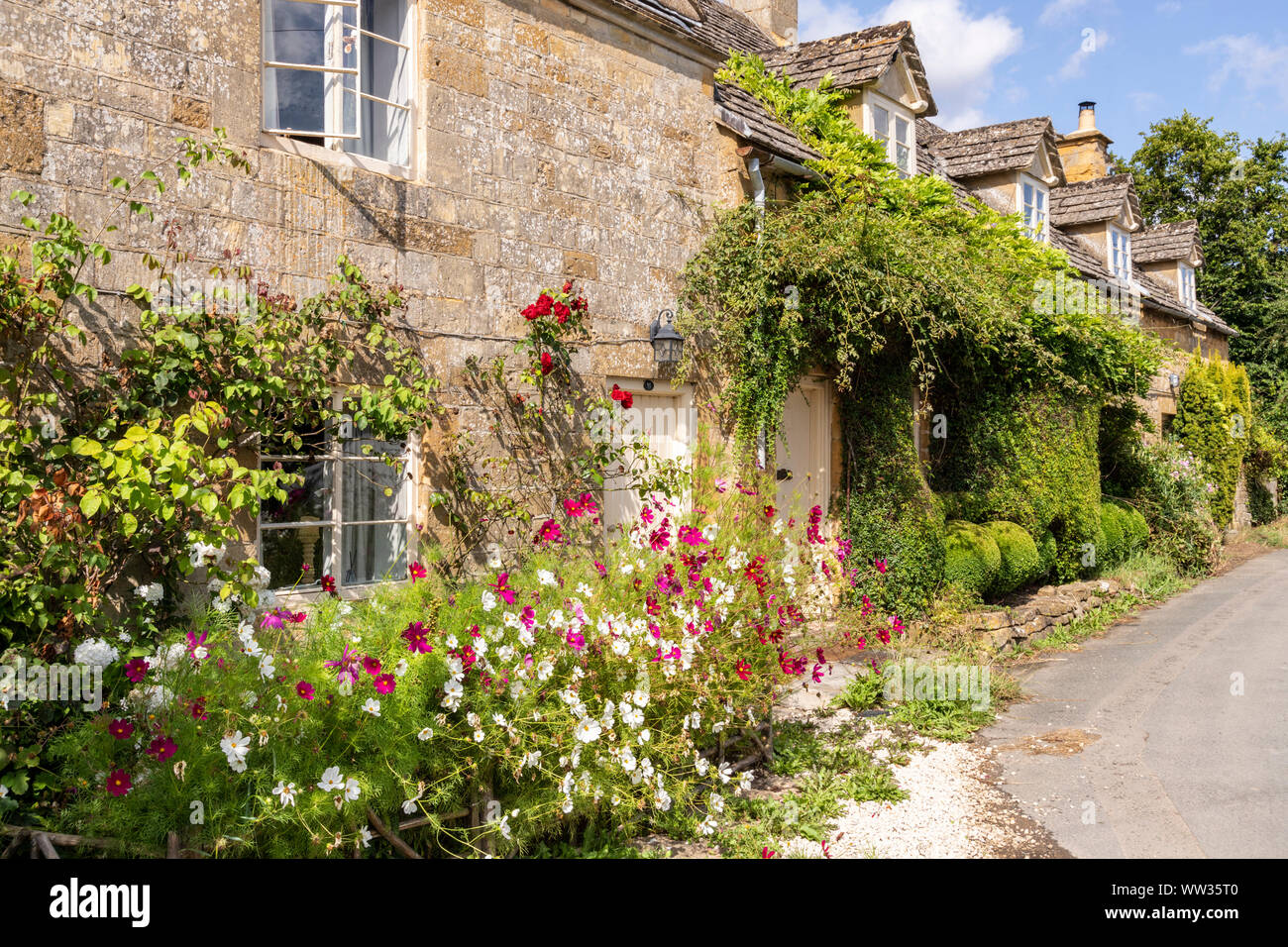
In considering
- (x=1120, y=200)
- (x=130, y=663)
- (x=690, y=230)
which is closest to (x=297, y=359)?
(x=130, y=663)

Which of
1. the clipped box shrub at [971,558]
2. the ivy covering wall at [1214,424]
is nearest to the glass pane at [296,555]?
the clipped box shrub at [971,558]

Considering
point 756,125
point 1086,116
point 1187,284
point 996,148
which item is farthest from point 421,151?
point 1187,284

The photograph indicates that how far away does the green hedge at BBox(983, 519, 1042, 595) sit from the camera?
1106 centimetres

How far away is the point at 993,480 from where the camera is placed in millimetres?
12023

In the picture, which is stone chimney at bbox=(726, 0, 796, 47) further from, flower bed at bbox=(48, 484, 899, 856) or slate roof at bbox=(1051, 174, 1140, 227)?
flower bed at bbox=(48, 484, 899, 856)

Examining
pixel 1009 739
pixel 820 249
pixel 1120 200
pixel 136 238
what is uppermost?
pixel 1120 200

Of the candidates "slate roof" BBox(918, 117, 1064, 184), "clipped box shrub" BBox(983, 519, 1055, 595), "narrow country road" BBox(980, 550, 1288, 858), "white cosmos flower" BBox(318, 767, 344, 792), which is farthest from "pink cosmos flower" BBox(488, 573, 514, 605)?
"slate roof" BBox(918, 117, 1064, 184)

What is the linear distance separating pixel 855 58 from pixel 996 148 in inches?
198

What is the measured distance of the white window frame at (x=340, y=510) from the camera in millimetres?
5621

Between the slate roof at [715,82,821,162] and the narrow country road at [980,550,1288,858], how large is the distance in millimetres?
5270

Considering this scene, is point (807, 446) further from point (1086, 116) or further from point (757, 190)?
point (1086, 116)

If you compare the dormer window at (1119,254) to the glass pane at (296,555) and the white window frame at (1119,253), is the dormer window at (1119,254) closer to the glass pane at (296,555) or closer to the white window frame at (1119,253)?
the white window frame at (1119,253)

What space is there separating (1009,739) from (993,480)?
5653 millimetres

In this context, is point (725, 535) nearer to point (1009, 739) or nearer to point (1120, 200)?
point (1009, 739)
